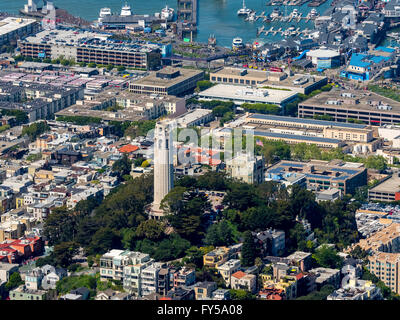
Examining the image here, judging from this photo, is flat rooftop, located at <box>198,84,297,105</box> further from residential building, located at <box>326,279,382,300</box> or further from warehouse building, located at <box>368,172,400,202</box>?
residential building, located at <box>326,279,382,300</box>

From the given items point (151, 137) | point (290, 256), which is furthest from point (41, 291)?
point (151, 137)

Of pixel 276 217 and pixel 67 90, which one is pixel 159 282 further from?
pixel 67 90

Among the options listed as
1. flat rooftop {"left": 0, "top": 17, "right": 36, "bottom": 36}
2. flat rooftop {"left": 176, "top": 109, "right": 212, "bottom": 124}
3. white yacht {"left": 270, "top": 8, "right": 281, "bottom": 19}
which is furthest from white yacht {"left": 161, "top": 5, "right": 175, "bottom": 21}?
flat rooftop {"left": 176, "top": 109, "right": 212, "bottom": 124}

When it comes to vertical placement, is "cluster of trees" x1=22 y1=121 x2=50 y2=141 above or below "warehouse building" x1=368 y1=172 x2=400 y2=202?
above

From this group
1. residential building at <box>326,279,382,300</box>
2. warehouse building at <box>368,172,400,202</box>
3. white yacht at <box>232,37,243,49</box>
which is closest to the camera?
residential building at <box>326,279,382,300</box>
